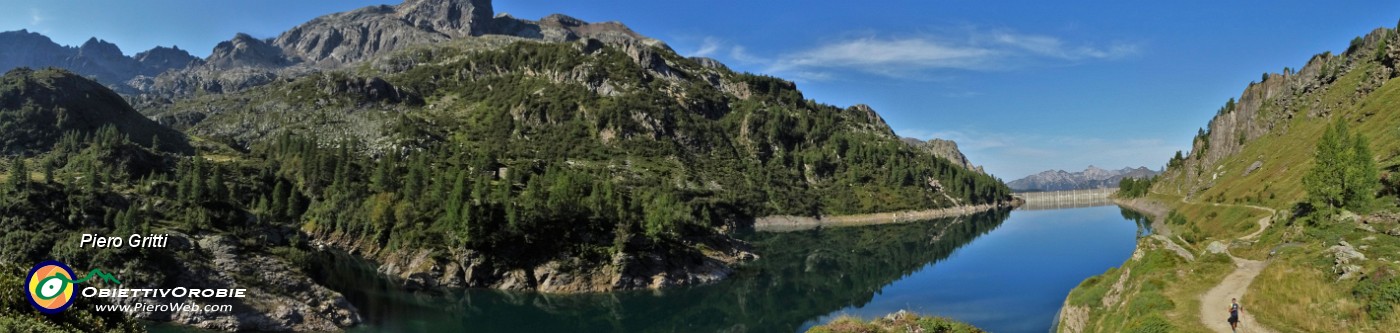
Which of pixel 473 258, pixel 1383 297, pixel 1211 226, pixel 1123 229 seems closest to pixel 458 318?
pixel 473 258

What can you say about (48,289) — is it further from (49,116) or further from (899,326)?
(49,116)

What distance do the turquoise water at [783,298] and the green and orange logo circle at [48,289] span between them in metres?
47.3

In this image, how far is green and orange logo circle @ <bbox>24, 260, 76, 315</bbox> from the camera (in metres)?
24.6

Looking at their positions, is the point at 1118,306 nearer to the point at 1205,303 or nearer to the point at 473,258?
the point at 1205,303

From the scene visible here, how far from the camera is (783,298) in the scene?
100688mm

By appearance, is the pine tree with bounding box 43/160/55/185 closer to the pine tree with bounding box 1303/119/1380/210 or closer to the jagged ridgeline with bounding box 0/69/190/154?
the jagged ridgeline with bounding box 0/69/190/154

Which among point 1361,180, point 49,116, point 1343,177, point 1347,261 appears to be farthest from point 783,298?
point 49,116

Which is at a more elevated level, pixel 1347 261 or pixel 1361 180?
pixel 1361 180

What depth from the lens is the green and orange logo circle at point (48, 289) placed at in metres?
24.6

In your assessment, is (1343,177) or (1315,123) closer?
(1343,177)

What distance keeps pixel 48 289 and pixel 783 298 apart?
86.5 m

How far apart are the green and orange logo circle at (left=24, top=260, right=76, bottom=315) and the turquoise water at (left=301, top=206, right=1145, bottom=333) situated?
47.3 metres

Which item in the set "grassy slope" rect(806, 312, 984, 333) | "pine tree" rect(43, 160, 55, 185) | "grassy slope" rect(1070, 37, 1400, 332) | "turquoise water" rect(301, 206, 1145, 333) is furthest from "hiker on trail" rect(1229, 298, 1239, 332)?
"pine tree" rect(43, 160, 55, 185)

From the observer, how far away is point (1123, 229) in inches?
7470
